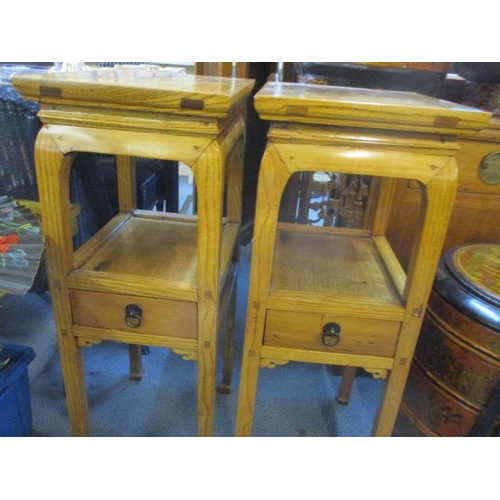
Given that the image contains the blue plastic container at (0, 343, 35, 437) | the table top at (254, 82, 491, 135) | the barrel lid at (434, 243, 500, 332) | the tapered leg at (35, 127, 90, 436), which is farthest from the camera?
the blue plastic container at (0, 343, 35, 437)

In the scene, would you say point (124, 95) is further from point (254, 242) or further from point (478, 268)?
point (478, 268)

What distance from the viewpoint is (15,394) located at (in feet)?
3.28

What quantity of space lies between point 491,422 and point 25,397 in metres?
1.06

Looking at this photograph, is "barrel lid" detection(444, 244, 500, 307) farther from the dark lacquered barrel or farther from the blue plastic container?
the blue plastic container

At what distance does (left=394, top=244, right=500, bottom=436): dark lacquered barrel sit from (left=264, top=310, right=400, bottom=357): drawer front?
8.0 inches

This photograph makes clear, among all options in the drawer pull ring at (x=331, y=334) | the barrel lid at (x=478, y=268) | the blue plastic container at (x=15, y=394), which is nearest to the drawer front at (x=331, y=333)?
the drawer pull ring at (x=331, y=334)

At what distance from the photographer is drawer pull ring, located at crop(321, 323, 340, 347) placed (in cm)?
78

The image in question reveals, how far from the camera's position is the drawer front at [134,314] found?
80 cm

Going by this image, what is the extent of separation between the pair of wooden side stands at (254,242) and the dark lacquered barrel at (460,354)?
6.0 inches

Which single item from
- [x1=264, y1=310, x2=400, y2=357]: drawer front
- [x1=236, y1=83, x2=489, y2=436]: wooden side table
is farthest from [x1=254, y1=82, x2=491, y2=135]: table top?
[x1=264, y1=310, x2=400, y2=357]: drawer front

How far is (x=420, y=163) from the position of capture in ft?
2.15

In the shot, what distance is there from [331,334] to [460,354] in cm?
33
